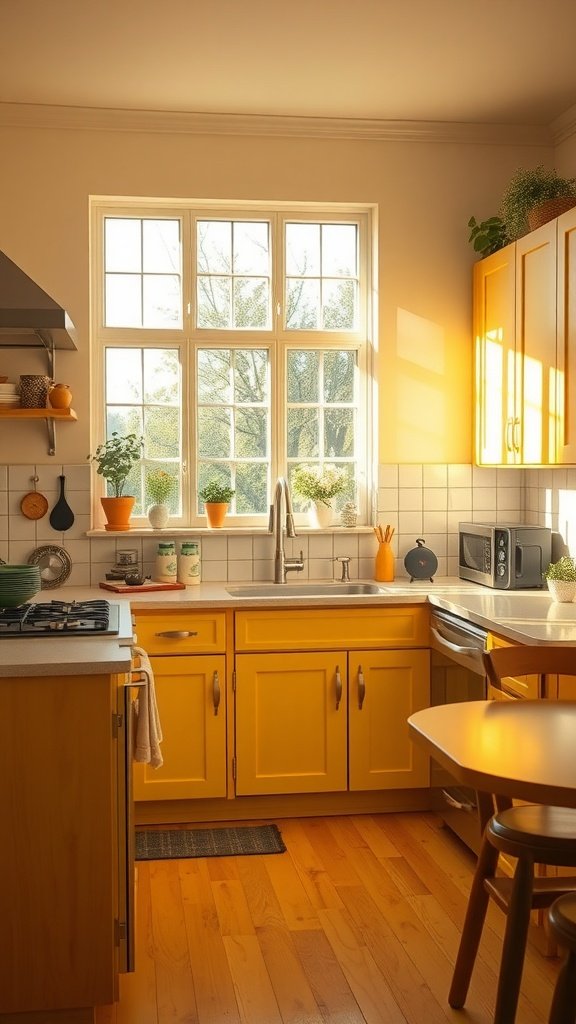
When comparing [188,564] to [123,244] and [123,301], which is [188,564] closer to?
[123,301]

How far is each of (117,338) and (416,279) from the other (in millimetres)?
1367

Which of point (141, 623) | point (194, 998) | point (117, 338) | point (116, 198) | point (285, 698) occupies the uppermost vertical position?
point (116, 198)

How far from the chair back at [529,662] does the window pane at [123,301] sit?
8.51 feet

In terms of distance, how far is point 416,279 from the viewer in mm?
4684

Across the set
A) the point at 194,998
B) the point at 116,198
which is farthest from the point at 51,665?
the point at 116,198

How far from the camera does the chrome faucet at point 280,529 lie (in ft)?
14.6

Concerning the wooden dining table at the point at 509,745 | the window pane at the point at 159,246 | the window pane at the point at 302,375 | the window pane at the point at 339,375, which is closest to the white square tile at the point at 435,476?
the window pane at the point at 339,375

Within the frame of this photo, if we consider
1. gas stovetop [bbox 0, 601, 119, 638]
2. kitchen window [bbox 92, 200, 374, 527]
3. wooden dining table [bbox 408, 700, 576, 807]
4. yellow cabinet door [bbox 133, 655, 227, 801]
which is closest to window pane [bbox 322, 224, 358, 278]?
kitchen window [bbox 92, 200, 374, 527]

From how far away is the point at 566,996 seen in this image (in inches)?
71.3

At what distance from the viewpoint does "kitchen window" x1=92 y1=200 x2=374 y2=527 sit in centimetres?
464

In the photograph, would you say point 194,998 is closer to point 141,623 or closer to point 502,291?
point 141,623

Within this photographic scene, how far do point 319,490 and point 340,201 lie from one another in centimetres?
129

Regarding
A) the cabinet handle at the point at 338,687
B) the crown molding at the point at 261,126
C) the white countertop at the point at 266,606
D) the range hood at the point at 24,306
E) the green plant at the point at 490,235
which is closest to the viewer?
the white countertop at the point at 266,606

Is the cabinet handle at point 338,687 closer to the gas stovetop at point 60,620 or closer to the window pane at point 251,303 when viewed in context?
the gas stovetop at point 60,620
